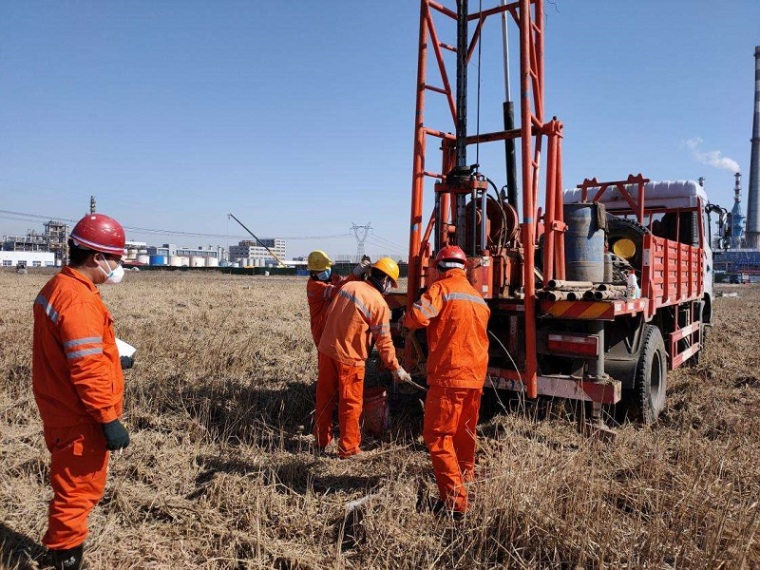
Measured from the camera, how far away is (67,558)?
8.48 feet

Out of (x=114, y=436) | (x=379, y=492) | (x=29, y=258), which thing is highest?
(x=29, y=258)

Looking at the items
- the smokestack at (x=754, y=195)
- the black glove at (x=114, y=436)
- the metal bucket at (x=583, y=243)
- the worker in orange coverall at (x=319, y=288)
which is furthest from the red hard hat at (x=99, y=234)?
the smokestack at (x=754, y=195)

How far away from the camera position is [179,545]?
294 centimetres

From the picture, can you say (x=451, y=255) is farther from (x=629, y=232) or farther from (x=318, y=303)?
(x=629, y=232)

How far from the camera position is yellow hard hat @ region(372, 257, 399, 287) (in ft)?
15.1

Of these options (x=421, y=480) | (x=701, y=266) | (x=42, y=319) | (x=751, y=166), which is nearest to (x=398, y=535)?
(x=421, y=480)

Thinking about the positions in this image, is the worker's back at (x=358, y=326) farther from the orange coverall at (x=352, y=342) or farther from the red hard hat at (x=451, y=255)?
the red hard hat at (x=451, y=255)

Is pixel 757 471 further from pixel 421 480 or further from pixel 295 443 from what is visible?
pixel 295 443

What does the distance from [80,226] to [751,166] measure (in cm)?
8731

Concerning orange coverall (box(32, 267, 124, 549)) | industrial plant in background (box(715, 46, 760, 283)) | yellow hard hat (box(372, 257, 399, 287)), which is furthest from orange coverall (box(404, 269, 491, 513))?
industrial plant in background (box(715, 46, 760, 283))

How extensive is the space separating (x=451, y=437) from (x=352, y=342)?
127 cm

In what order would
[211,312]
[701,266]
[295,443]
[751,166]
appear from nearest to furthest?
A: 1. [295,443]
2. [701,266]
3. [211,312]
4. [751,166]

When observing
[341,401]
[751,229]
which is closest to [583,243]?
[341,401]

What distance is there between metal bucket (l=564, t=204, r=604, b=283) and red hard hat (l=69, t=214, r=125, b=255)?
152 inches
